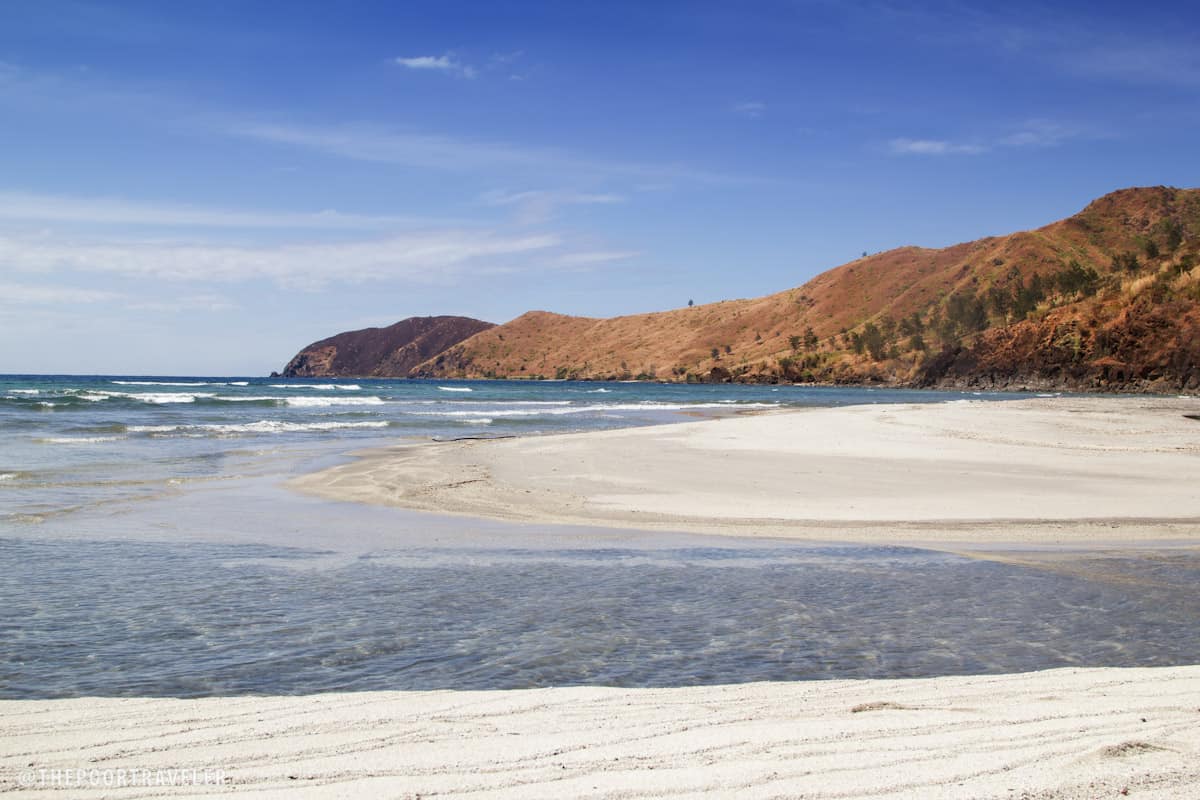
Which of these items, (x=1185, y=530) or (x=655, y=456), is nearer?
(x=1185, y=530)

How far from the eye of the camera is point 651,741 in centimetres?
409

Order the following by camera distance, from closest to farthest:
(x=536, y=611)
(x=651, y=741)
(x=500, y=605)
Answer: (x=651, y=741), (x=536, y=611), (x=500, y=605)

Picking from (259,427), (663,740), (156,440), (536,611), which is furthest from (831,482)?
(259,427)

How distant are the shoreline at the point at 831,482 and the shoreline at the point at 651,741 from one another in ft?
19.2

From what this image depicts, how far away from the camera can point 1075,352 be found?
82.1 metres

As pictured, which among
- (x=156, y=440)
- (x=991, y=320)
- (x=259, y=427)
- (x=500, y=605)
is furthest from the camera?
(x=991, y=320)

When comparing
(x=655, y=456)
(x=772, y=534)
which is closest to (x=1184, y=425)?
(x=655, y=456)

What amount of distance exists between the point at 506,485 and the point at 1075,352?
81.8 m

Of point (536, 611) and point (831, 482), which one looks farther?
point (831, 482)

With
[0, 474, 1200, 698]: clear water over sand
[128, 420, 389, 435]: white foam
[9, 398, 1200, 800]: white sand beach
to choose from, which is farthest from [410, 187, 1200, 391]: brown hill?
[9, 398, 1200, 800]: white sand beach

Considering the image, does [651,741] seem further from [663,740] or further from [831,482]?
[831,482]

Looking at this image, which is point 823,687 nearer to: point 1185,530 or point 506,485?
point 1185,530

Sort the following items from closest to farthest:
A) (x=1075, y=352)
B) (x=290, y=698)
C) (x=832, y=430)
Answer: (x=290, y=698)
(x=832, y=430)
(x=1075, y=352)

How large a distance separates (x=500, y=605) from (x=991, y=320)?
408 ft
